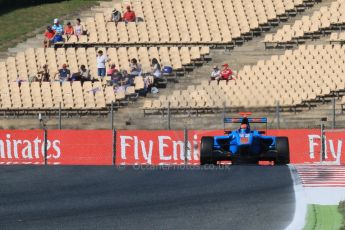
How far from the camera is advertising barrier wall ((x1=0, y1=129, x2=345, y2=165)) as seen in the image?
27797 millimetres

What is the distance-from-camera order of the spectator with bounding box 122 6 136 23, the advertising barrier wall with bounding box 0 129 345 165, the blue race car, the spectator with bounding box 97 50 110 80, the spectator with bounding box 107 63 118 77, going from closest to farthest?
the blue race car → the advertising barrier wall with bounding box 0 129 345 165 → the spectator with bounding box 107 63 118 77 → the spectator with bounding box 97 50 110 80 → the spectator with bounding box 122 6 136 23

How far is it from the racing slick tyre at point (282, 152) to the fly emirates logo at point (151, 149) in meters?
3.53

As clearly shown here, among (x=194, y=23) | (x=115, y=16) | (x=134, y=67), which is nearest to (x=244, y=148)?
(x=134, y=67)

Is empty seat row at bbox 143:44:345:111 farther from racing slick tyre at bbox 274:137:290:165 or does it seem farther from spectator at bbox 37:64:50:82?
racing slick tyre at bbox 274:137:290:165

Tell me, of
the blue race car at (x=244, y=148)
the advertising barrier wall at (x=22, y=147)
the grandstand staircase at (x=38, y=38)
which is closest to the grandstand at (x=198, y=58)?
the grandstand staircase at (x=38, y=38)

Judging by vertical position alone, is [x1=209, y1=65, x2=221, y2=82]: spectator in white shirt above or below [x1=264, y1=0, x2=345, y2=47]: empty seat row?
below

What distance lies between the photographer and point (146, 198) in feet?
64.8

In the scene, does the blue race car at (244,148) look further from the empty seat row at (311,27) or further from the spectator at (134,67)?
the empty seat row at (311,27)

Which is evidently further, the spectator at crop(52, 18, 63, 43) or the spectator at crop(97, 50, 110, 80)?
the spectator at crop(52, 18, 63, 43)

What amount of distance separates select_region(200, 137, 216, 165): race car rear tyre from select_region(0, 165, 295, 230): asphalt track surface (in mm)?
238

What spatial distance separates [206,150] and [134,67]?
9.96 metres

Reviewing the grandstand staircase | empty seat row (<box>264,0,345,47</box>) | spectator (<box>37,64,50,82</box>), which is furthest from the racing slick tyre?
the grandstand staircase

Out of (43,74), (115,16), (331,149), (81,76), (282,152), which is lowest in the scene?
(331,149)

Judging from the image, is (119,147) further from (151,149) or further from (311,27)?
(311,27)
